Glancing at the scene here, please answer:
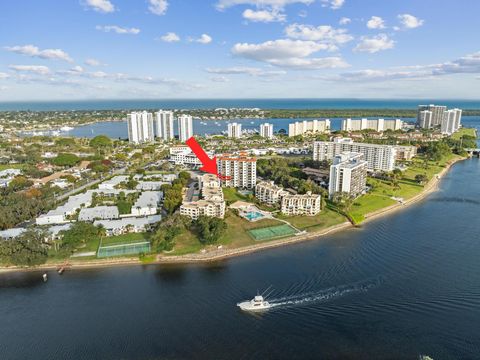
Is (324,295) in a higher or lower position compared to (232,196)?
lower

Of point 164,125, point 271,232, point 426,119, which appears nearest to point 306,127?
point 426,119

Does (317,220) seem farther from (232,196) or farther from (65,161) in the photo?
(65,161)

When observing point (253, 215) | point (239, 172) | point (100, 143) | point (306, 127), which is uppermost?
point (306, 127)

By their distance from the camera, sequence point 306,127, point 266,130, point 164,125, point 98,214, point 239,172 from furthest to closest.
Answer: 1. point 306,127
2. point 266,130
3. point 164,125
4. point 239,172
5. point 98,214

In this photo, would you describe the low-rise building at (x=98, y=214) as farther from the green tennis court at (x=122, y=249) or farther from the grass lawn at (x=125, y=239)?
the green tennis court at (x=122, y=249)

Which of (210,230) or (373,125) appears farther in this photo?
(373,125)
